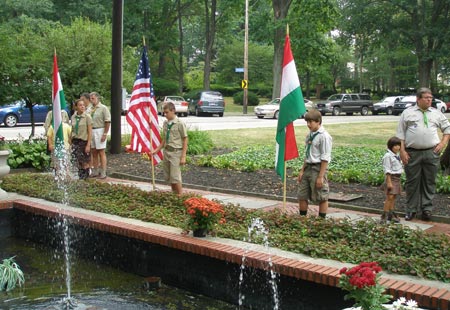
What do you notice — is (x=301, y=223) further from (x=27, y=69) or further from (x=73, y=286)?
(x=27, y=69)

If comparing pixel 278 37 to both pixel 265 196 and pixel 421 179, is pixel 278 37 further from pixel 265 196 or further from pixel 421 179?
pixel 421 179

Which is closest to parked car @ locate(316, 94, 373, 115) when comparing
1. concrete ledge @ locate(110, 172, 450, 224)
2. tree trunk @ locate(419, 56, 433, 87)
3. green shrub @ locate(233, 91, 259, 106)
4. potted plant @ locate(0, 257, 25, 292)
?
tree trunk @ locate(419, 56, 433, 87)

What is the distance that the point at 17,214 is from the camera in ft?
29.0

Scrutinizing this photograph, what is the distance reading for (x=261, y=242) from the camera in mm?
6285

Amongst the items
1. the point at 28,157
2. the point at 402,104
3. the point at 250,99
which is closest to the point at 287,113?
the point at 28,157

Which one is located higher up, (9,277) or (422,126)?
(422,126)

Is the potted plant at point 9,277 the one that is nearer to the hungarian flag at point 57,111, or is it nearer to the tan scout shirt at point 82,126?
the hungarian flag at point 57,111

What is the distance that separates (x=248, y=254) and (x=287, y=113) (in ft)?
9.39

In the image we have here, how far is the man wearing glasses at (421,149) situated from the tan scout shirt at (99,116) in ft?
20.3

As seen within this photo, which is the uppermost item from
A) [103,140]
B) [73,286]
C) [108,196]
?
[103,140]

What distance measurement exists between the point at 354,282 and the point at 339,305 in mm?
1536

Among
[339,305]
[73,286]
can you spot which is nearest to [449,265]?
[339,305]

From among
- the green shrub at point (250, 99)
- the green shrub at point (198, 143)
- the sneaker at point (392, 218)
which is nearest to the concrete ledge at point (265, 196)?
the sneaker at point (392, 218)

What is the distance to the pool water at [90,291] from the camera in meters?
5.87
